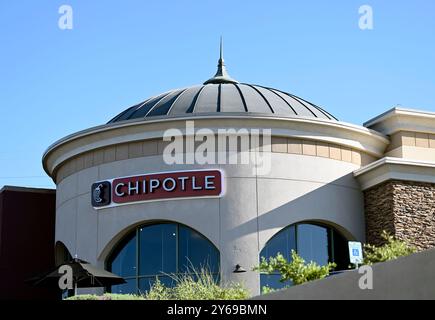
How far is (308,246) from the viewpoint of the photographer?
2639 cm

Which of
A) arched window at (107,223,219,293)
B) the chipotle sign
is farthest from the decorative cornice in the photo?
arched window at (107,223,219,293)

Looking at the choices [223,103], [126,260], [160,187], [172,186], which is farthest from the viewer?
[223,103]

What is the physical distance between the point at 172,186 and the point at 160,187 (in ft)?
1.36

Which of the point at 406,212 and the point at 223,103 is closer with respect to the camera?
the point at 406,212

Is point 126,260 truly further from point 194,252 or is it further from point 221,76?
point 221,76

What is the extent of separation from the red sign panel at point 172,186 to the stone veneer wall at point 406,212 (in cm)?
531

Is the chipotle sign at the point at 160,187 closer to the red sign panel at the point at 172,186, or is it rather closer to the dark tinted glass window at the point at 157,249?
the red sign panel at the point at 172,186

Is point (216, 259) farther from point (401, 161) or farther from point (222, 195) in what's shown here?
point (401, 161)

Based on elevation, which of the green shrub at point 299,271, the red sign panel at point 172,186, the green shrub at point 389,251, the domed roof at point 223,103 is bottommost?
the green shrub at point 299,271

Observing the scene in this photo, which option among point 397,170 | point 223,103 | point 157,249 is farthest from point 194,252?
point 397,170

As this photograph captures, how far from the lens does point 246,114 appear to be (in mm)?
26141

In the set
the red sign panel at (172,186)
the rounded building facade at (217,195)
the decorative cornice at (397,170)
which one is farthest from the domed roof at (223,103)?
the decorative cornice at (397,170)

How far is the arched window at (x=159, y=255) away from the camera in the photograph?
25.8 metres

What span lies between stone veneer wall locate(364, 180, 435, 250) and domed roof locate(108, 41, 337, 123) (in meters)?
4.49
